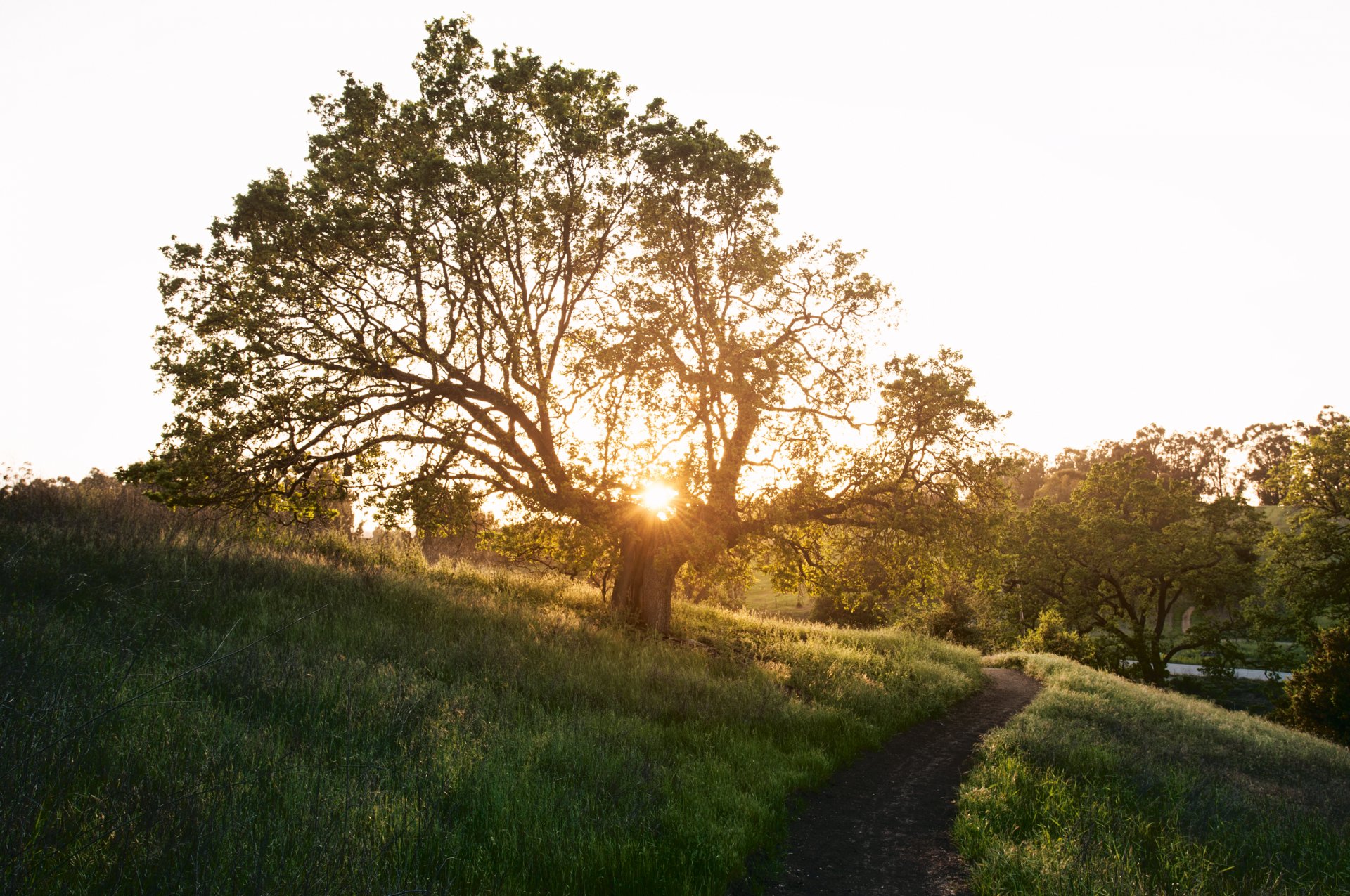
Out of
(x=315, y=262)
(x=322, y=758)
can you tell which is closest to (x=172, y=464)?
(x=315, y=262)

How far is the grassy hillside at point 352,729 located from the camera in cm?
413

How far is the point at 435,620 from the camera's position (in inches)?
553

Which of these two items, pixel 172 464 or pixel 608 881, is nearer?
pixel 608 881

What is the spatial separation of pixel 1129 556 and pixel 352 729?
4223 cm

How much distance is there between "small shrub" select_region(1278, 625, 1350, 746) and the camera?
87.1 feet

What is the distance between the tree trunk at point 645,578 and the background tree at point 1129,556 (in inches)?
1061

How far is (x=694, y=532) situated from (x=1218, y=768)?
10.5 m

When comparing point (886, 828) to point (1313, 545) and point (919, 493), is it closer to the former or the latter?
point (919, 493)

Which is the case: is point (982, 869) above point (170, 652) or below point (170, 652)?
→ below

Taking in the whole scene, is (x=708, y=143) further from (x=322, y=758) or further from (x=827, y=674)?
(x=322, y=758)

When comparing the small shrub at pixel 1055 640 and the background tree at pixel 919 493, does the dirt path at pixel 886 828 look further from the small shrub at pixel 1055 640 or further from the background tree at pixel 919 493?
the small shrub at pixel 1055 640

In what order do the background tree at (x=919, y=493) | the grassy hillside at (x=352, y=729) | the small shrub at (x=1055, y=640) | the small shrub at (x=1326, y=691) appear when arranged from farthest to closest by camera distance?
the small shrub at (x=1055, y=640) → the small shrub at (x=1326, y=691) → the background tree at (x=919, y=493) → the grassy hillside at (x=352, y=729)

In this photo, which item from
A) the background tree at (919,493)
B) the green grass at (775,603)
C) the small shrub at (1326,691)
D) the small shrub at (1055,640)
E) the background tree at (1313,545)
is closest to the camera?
the background tree at (919,493)

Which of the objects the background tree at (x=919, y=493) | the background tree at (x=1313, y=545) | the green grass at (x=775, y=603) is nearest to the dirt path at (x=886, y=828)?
the background tree at (x=919, y=493)
